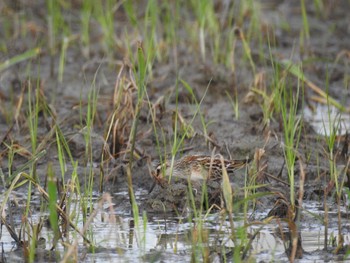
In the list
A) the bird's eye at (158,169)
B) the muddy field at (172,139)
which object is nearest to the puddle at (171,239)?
the muddy field at (172,139)

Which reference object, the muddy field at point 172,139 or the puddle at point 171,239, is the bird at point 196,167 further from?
the puddle at point 171,239

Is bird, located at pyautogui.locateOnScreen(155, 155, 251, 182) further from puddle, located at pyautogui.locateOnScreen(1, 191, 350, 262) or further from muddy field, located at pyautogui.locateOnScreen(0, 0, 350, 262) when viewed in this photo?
puddle, located at pyautogui.locateOnScreen(1, 191, 350, 262)

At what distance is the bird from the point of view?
245 inches

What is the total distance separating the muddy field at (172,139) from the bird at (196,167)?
2.7 inches

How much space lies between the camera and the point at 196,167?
6.31 meters

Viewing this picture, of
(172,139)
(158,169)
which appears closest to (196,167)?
(158,169)

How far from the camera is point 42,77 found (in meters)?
9.23

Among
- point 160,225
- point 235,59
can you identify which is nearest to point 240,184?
point 160,225

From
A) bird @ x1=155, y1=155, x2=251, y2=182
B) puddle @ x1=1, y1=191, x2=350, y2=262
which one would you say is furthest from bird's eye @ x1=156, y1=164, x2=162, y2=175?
puddle @ x1=1, y1=191, x2=350, y2=262

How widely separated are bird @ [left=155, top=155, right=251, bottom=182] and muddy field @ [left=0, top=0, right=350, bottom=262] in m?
0.07

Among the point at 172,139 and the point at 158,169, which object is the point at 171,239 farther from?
the point at 172,139

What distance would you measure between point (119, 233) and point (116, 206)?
2.03ft

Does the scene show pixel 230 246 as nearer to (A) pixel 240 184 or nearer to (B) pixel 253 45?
(A) pixel 240 184

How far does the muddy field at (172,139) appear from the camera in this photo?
510 cm
